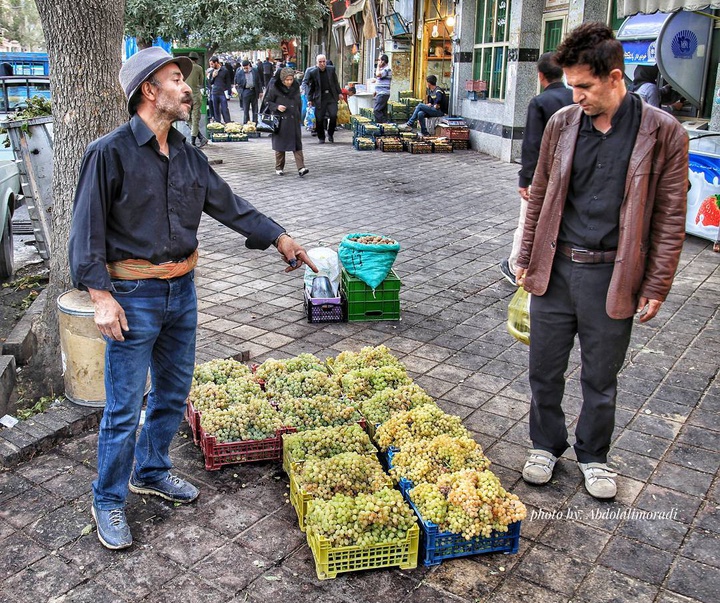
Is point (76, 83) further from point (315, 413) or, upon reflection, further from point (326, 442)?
point (326, 442)

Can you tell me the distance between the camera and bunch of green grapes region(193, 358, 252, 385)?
4.49 meters

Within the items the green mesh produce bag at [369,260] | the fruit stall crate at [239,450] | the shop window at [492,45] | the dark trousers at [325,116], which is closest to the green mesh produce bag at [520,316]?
the green mesh produce bag at [369,260]

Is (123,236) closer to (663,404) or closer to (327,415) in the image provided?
(327,415)

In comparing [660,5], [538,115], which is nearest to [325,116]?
[660,5]

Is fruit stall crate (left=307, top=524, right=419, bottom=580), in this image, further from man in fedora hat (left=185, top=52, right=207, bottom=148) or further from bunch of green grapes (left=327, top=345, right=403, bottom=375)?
man in fedora hat (left=185, top=52, right=207, bottom=148)

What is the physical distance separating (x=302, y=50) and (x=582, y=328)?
39.5 meters

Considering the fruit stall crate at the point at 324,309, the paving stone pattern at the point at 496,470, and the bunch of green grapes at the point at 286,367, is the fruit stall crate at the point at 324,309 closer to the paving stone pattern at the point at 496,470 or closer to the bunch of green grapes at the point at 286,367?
the paving stone pattern at the point at 496,470

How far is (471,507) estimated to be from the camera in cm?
316

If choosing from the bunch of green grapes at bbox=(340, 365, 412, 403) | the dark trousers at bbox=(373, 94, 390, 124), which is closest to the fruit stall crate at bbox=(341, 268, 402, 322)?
the bunch of green grapes at bbox=(340, 365, 412, 403)

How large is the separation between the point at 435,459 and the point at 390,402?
0.66 metres

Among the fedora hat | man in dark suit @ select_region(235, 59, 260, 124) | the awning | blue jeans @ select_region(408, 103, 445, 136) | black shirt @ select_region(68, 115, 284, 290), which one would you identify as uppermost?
the awning

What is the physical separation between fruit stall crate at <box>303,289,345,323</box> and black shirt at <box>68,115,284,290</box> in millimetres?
2716

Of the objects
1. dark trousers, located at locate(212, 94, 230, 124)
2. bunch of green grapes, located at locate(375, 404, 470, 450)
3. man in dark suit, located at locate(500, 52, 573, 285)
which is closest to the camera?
bunch of green grapes, located at locate(375, 404, 470, 450)

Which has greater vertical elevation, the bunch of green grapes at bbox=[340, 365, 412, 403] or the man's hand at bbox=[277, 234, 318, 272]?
the man's hand at bbox=[277, 234, 318, 272]
